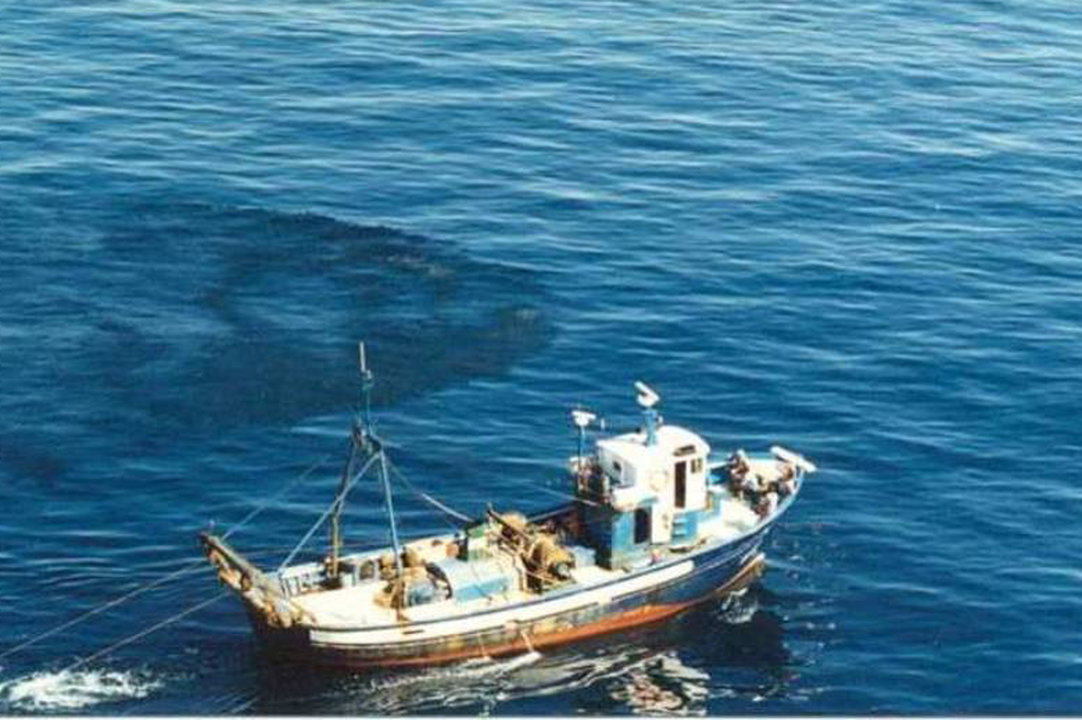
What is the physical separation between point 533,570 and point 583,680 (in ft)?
19.2

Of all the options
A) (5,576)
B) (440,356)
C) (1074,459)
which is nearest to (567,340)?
(440,356)

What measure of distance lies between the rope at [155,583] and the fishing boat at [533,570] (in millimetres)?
2094

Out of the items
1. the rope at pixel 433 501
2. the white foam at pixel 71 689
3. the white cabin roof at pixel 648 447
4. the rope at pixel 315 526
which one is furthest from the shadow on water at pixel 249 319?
the white cabin roof at pixel 648 447

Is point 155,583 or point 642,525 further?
point 155,583

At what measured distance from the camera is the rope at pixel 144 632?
9112cm

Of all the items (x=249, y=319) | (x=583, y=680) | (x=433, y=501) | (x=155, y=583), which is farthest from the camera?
(x=249, y=319)

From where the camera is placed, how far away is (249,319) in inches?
4847

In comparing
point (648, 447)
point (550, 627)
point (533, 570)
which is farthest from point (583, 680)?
point (648, 447)

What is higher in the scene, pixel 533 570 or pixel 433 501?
pixel 433 501

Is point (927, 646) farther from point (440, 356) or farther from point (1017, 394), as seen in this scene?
point (440, 356)

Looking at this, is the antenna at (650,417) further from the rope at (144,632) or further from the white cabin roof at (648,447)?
the rope at (144,632)

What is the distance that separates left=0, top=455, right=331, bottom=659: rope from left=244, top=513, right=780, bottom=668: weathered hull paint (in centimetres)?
812

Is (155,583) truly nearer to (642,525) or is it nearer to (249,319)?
(642,525)

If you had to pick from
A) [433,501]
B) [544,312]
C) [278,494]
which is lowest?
[278,494]
